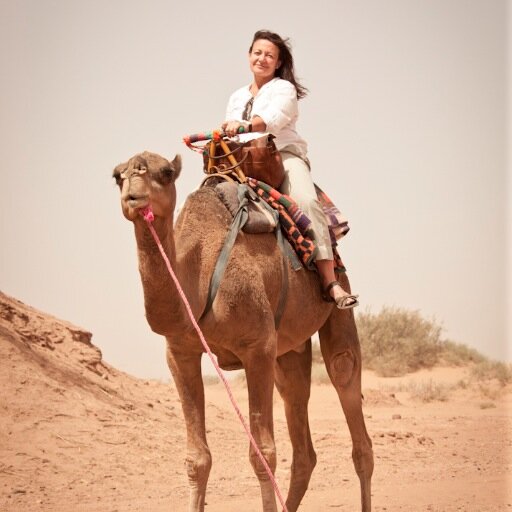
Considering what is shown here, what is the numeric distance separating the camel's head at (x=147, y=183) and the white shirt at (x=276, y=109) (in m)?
1.71

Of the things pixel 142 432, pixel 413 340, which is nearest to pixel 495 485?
pixel 142 432

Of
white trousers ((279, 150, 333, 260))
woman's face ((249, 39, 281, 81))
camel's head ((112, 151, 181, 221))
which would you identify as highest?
woman's face ((249, 39, 281, 81))

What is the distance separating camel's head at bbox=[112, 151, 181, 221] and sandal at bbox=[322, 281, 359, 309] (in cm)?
210

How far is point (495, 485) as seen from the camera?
10547 mm

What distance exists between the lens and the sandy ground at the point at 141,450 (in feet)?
32.0

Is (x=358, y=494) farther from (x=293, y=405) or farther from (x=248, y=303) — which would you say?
(x=248, y=303)

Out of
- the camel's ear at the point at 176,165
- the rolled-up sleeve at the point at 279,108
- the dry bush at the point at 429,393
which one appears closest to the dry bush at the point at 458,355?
the dry bush at the point at 429,393

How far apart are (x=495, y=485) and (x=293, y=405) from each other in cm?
278

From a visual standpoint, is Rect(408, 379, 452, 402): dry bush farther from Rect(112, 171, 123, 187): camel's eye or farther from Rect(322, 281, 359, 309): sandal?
Rect(112, 171, 123, 187): camel's eye

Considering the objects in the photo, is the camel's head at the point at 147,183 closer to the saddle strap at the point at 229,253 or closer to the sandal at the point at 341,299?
the saddle strap at the point at 229,253

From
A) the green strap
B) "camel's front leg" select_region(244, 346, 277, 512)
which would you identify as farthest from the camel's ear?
"camel's front leg" select_region(244, 346, 277, 512)

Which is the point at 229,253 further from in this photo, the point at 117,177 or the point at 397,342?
the point at 397,342

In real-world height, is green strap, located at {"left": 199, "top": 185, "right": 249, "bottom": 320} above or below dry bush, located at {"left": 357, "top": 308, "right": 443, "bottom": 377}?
below

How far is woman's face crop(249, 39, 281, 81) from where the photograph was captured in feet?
28.0
